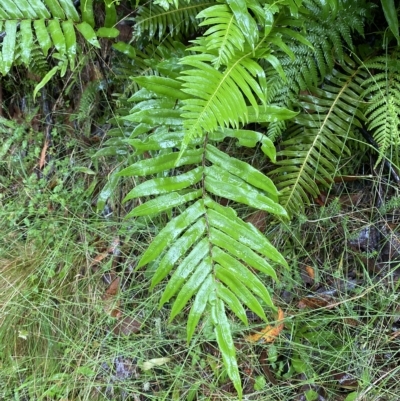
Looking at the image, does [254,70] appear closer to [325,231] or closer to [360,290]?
[325,231]

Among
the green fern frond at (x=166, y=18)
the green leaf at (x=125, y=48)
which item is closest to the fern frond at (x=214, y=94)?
the green fern frond at (x=166, y=18)

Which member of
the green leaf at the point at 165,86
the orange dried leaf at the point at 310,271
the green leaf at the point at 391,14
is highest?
the green leaf at the point at 391,14

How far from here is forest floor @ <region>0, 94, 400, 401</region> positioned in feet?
6.52

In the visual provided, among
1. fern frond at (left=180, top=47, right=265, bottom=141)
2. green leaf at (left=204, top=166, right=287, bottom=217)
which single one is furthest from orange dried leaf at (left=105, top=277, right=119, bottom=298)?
fern frond at (left=180, top=47, right=265, bottom=141)

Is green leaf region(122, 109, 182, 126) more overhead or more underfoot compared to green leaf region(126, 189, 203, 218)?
more overhead

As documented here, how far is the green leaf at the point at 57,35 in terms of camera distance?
1888mm

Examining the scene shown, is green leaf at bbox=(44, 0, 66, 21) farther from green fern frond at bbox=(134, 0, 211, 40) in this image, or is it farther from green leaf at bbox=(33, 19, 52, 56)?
green fern frond at bbox=(134, 0, 211, 40)

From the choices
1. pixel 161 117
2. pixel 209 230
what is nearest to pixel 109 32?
pixel 161 117

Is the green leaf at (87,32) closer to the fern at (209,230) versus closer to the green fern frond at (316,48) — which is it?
the fern at (209,230)

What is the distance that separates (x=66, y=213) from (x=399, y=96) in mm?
1680

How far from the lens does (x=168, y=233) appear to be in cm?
184

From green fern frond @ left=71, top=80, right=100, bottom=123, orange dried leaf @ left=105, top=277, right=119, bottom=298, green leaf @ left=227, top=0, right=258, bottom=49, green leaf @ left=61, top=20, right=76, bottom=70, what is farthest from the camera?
green fern frond @ left=71, top=80, right=100, bottom=123

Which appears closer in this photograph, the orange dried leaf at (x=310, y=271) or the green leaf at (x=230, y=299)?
the green leaf at (x=230, y=299)

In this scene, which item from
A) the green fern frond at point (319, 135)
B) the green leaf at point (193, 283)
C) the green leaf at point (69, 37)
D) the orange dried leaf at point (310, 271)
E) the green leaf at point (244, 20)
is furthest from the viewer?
the orange dried leaf at point (310, 271)
